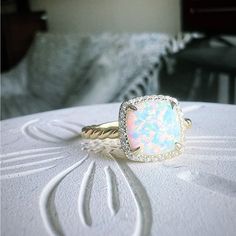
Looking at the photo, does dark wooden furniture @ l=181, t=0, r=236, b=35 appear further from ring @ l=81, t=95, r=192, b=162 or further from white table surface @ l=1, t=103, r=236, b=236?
ring @ l=81, t=95, r=192, b=162

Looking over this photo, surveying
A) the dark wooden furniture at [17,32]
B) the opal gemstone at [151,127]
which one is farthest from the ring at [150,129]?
the dark wooden furniture at [17,32]

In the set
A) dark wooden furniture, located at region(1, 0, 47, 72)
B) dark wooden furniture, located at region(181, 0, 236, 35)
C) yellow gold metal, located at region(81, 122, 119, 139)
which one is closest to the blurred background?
dark wooden furniture, located at region(181, 0, 236, 35)

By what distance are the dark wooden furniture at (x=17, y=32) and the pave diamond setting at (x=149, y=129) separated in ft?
6.65

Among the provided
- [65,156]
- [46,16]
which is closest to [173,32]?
[46,16]

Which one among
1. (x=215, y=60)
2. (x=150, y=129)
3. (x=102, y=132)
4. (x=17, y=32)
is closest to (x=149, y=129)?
(x=150, y=129)

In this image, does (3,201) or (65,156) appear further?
(65,156)

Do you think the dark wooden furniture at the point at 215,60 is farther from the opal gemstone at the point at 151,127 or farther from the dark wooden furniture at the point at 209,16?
the opal gemstone at the point at 151,127

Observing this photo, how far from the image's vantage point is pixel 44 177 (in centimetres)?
51

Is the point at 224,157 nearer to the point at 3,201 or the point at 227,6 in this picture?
the point at 3,201

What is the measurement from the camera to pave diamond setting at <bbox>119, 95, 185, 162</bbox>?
522mm

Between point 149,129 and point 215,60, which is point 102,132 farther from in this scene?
point 215,60

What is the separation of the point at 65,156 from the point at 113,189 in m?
0.15

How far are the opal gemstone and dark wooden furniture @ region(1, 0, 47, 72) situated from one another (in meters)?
2.04

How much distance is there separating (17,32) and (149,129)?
6.77 ft
